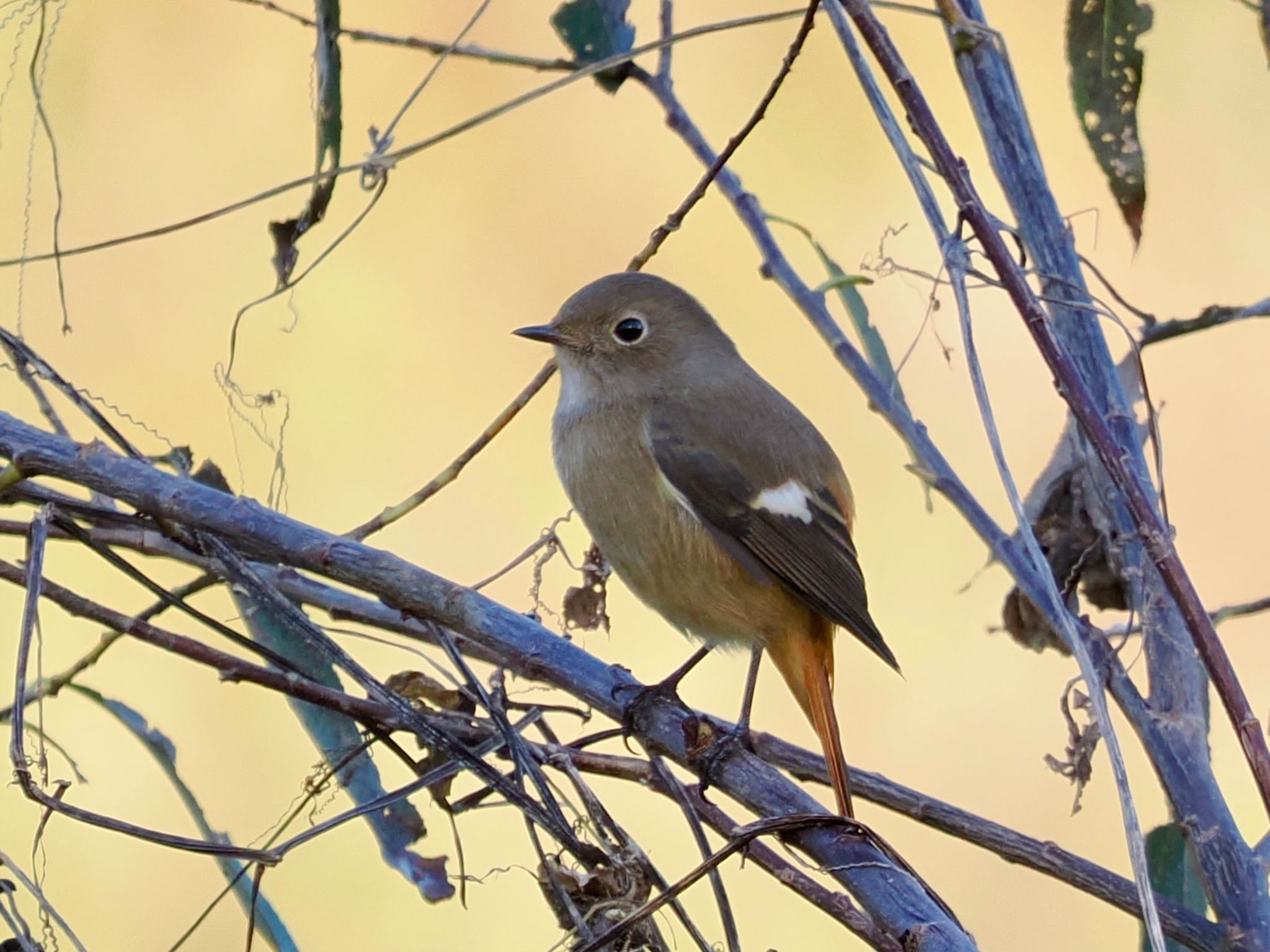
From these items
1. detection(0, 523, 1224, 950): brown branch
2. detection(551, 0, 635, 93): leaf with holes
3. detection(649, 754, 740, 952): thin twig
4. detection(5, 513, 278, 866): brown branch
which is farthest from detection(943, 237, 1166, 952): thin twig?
detection(551, 0, 635, 93): leaf with holes

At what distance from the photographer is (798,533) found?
2547 millimetres

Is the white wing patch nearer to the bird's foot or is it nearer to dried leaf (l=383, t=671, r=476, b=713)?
the bird's foot

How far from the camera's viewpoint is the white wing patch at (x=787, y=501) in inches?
102

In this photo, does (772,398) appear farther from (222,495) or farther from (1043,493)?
(222,495)

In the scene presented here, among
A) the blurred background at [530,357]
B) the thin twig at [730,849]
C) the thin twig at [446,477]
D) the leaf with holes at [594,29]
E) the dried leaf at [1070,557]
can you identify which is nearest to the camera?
the thin twig at [730,849]

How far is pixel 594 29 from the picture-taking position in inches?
92.2

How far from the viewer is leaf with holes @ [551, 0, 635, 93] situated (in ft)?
7.64

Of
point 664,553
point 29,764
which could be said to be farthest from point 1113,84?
point 29,764

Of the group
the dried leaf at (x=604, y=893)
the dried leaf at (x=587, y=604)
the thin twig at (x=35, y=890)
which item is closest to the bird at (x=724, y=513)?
the dried leaf at (x=587, y=604)

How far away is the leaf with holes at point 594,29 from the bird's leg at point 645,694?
93 centimetres

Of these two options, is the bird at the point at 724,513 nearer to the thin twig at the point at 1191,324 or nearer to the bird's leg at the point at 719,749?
the bird's leg at the point at 719,749

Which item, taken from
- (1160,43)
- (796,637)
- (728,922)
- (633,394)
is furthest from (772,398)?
(1160,43)

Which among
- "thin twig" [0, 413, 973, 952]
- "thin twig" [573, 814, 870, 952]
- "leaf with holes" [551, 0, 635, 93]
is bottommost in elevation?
"thin twig" [573, 814, 870, 952]

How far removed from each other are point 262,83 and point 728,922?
4297 mm
